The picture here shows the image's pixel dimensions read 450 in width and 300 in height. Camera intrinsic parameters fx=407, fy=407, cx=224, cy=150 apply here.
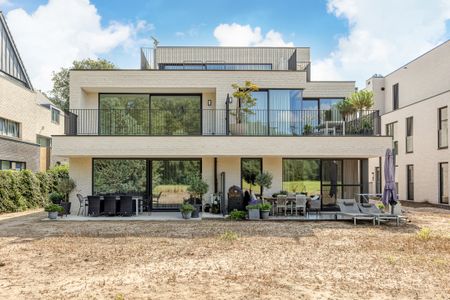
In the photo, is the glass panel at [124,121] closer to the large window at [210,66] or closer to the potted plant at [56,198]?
the potted plant at [56,198]

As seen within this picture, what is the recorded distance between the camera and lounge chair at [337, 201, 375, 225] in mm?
14734

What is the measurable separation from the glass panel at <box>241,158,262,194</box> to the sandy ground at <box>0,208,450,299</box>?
14.1 ft

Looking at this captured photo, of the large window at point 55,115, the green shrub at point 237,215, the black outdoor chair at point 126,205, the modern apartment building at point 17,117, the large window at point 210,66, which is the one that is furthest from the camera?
the large window at point 55,115

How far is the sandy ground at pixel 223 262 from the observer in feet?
21.7

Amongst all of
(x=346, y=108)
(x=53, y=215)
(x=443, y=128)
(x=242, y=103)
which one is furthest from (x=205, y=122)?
(x=443, y=128)

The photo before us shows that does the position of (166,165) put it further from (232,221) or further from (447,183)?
(447,183)

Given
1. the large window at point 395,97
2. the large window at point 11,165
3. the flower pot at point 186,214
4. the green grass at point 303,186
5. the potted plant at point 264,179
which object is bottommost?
the flower pot at point 186,214

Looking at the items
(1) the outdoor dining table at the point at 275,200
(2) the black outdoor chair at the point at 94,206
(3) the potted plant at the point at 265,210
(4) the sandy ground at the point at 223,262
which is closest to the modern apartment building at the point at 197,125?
(1) the outdoor dining table at the point at 275,200

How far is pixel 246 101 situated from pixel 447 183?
13.0 meters

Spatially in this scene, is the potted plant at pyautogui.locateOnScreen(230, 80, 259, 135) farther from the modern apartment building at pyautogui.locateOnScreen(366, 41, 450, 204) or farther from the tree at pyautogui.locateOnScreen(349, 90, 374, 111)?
the modern apartment building at pyautogui.locateOnScreen(366, 41, 450, 204)

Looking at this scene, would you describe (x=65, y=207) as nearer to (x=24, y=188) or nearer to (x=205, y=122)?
(x=24, y=188)

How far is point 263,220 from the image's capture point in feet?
50.7

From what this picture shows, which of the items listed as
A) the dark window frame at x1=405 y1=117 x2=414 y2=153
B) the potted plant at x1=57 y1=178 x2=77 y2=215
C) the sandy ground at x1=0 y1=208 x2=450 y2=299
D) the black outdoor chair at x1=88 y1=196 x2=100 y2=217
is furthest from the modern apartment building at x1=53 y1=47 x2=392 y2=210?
the dark window frame at x1=405 y1=117 x2=414 y2=153

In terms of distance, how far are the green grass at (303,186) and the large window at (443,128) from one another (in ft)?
31.6
